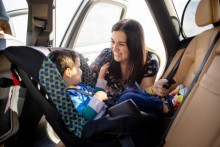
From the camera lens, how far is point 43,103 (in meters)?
1.34

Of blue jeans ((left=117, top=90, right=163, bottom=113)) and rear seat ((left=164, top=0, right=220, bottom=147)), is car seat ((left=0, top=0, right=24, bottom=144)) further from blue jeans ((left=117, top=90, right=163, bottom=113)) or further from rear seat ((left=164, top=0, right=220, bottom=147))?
rear seat ((left=164, top=0, right=220, bottom=147))

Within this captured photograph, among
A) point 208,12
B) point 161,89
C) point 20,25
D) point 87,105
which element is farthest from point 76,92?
point 20,25

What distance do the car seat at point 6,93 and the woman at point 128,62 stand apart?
0.66 metres

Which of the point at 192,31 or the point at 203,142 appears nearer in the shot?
the point at 203,142

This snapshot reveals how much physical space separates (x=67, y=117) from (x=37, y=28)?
64 cm

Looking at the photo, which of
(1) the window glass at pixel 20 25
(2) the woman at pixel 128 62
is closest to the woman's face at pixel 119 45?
(2) the woman at pixel 128 62

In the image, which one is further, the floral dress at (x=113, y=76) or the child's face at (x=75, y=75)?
A: the floral dress at (x=113, y=76)

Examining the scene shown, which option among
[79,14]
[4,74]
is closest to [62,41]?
[79,14]

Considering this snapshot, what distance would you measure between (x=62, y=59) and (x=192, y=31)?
1253 mm

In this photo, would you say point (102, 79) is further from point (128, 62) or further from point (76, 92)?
point (76, 92)

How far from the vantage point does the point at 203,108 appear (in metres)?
1.15

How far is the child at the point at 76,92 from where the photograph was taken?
4.53ft

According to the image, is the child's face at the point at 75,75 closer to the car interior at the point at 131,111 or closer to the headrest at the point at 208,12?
the car interior at the point at 131,111

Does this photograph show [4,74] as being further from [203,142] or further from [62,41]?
[62,41]
